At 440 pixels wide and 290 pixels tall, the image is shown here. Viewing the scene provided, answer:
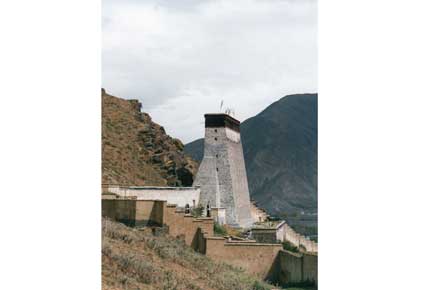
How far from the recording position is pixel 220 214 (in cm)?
2180

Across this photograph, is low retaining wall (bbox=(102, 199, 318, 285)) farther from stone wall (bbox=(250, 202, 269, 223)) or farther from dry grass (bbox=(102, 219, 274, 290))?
stone wall (bbox=(250, 202, 269, 223))

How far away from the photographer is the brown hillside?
25.6 m

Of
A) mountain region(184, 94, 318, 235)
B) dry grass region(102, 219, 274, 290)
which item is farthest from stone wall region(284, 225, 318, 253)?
dry grass region(102, 219, 274, 290)

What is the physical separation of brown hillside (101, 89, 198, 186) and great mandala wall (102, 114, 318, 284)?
13.0ft

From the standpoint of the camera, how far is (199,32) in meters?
9.67

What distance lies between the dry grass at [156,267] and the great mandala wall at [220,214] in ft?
1.72

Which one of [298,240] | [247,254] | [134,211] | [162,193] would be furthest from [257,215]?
[134,211]

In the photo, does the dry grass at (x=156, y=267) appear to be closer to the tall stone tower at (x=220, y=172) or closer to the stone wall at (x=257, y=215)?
the tall stone tower at (x=220, y=172)

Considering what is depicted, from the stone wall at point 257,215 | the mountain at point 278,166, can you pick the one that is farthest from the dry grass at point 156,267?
the mountain at point 278,166

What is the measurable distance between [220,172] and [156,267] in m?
13.0
